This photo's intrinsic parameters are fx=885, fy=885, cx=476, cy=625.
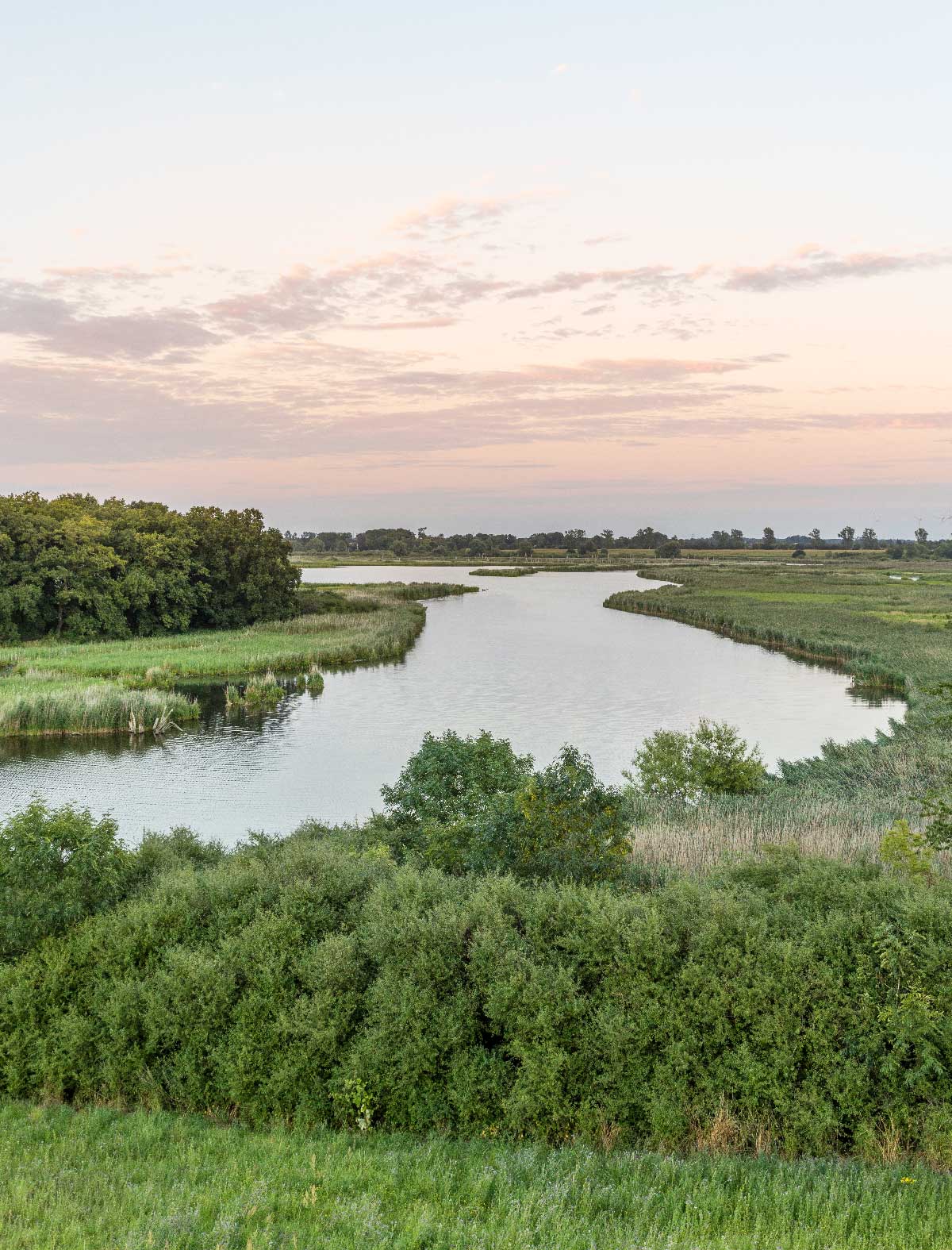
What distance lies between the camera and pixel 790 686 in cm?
4294

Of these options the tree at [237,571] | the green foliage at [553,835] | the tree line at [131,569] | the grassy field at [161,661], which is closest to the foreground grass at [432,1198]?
the green foliage at [553,835]

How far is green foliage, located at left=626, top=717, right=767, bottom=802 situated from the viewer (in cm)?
1986

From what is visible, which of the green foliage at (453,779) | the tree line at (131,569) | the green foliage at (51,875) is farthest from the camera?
the tree line at (131,569)

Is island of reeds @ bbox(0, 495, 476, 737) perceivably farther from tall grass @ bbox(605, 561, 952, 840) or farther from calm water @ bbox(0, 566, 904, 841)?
tall grass @ bbox(605, 561, 952, 840)

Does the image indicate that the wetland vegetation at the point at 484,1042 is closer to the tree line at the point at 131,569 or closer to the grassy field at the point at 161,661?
the grassy field at the point at 161,661

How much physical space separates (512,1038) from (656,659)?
4582cm

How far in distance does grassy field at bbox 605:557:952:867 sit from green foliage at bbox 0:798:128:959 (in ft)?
24.4

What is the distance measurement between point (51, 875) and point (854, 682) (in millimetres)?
41780

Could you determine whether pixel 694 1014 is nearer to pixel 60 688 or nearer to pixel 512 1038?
pixel 512 1038

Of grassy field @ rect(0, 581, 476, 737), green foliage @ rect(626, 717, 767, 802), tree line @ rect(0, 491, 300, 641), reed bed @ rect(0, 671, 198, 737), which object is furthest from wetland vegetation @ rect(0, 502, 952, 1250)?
tree line @ rect(0, 491, 300, 641)

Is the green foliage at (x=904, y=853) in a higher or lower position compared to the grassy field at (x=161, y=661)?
higher

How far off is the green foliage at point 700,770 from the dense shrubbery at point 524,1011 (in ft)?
36.6

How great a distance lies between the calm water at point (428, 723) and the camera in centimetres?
2433

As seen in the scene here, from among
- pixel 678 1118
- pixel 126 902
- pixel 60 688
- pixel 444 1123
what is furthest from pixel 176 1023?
pixel 60 688
